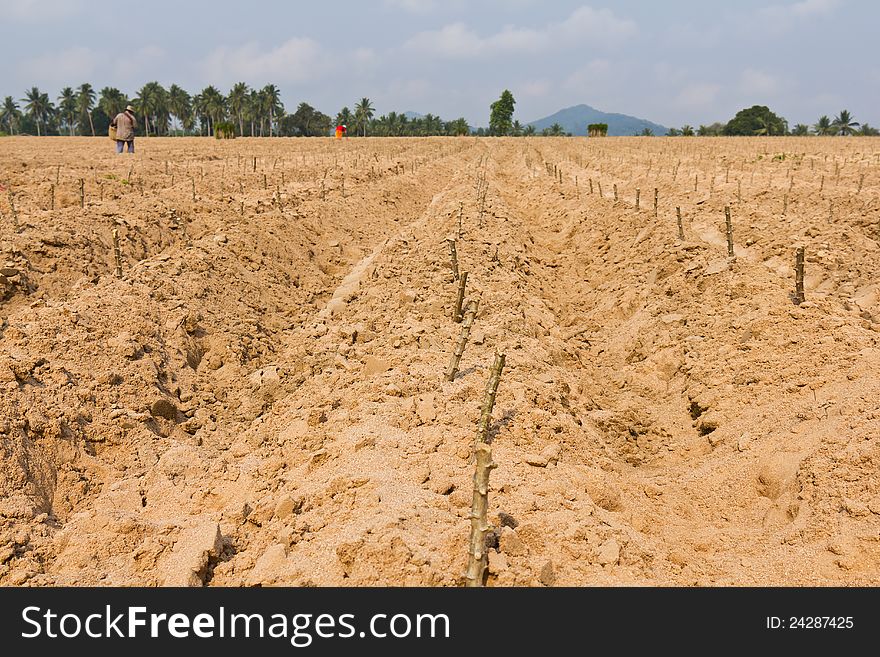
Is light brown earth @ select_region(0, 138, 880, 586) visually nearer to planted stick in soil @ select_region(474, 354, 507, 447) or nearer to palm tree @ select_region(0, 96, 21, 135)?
planted stick in soil @ select_region(474, 354, 507, 447)

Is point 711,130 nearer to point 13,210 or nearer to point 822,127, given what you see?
point 822,127

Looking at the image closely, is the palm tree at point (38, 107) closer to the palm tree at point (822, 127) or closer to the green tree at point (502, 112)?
the green tree at point (502, 112)

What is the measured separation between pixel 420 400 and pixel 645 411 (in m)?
2.99

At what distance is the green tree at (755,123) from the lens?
2808 inches

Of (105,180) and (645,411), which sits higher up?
(105,180)

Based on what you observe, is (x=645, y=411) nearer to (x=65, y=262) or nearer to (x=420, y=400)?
(x=420, y=400)

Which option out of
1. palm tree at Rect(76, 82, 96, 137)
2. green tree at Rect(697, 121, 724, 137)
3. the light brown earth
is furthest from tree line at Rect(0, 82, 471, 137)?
the light brown earth

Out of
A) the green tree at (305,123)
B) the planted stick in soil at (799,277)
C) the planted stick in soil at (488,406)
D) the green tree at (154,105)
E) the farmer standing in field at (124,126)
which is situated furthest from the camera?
the green tree at (305,123)

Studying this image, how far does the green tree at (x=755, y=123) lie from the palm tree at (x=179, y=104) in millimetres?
72223

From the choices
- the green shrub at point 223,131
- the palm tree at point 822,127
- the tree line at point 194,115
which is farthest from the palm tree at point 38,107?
the palm tree at point 822,127

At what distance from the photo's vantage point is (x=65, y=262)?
8.77 m

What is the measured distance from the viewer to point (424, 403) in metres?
5.31

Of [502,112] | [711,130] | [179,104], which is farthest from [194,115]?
[711,130]
